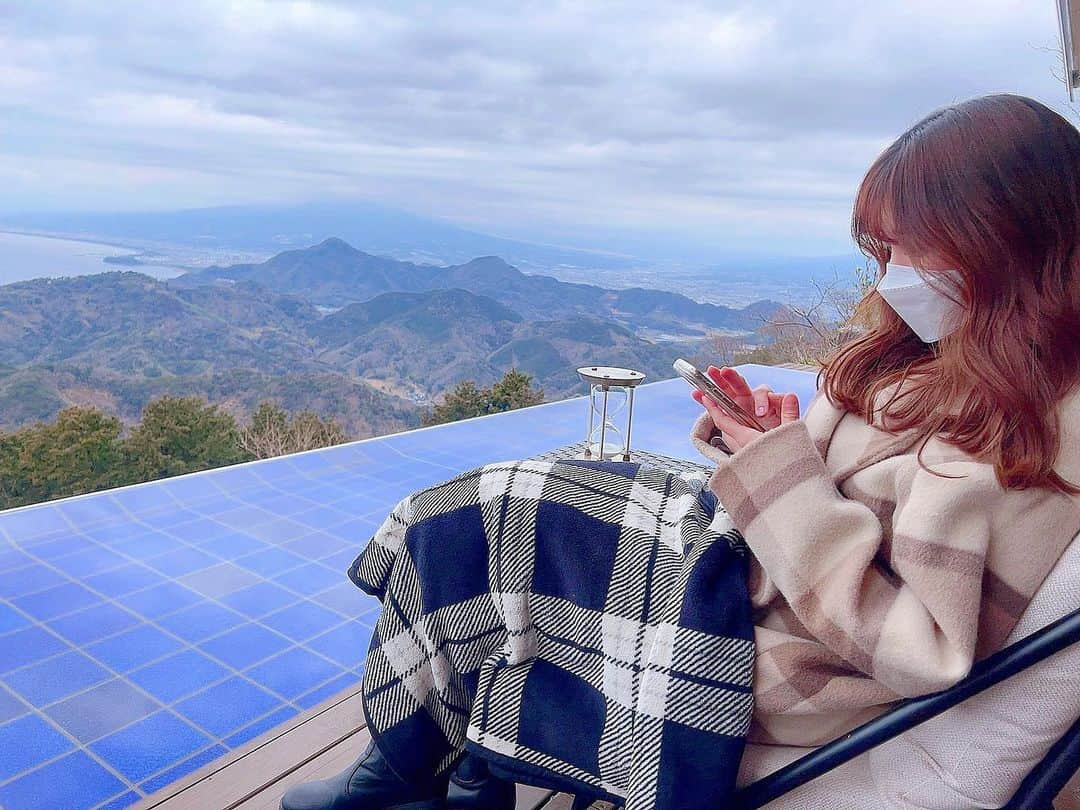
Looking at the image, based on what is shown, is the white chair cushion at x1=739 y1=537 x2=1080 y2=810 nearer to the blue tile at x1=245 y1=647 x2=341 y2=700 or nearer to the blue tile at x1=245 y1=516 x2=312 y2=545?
the blue tile at x1=245 y1=647 x2=341 y2=700

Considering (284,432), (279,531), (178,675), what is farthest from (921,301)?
(284,432)

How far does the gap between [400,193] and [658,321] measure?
7.22 m

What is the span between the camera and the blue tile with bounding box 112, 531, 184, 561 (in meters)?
2.93

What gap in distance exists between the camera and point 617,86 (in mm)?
10758

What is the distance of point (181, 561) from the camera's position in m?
2.87

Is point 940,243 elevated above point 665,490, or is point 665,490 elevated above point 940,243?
point 940,243

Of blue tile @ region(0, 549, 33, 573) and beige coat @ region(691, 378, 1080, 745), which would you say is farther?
blue tile @ region(0, 549, 33, 573)

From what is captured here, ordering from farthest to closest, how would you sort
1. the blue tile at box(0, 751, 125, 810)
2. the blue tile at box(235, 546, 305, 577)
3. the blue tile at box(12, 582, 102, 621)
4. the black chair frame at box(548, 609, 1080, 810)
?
the blue tile at box(235, 546, 305, 577), the blue tile at box(12, 582, 102, 621), the blue tile at box(0, 751, 125, 810), the black chair frame at box(548, 609, 1080, 810)

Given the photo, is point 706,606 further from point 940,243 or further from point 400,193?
point 400,193

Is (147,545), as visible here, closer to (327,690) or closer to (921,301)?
(327,690)

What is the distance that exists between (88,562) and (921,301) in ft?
9.60

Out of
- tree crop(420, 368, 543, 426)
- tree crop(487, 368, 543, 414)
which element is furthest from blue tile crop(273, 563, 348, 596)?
tree crop(487, 368, 543, 414)

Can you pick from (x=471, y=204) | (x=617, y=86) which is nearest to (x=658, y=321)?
(x=617, y=86)

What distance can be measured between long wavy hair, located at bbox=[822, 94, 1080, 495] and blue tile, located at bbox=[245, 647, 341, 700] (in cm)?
187
